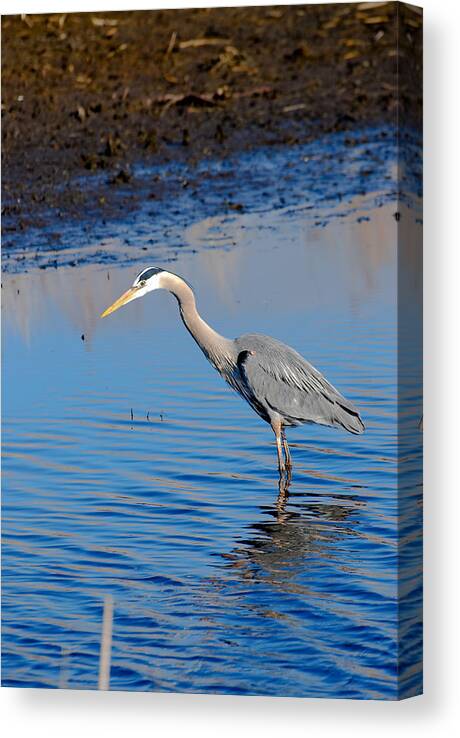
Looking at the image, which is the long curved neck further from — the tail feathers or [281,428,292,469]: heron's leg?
the tail feathers

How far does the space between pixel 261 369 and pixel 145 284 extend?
0.63 metres

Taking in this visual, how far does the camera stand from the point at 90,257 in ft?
28.0

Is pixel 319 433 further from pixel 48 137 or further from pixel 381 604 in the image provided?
pixel 48 137

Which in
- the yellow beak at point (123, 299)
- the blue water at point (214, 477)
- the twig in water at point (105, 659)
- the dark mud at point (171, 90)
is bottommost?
the twig in water at point (105, 659)

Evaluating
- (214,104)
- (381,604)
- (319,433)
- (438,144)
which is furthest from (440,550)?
(214,104)

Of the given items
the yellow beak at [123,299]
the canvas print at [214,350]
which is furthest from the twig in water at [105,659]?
the yellow beak at [123,299]

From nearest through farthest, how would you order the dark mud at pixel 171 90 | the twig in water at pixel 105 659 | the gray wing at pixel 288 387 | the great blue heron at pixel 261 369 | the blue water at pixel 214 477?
the blue water at pixel 214 477
the dark mud at pixel 171 90
the twig in water at pixel 105 659
the gray wing at pixel 288 387
the great blue heron at pixel 261 369

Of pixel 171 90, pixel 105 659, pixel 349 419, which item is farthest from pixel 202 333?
pixel 105 659

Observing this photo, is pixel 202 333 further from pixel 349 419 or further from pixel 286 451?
pixel 349 419

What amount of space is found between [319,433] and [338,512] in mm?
532

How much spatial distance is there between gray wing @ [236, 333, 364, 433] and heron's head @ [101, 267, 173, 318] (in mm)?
414

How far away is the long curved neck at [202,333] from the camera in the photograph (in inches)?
328

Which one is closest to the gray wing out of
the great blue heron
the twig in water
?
the great blue heron

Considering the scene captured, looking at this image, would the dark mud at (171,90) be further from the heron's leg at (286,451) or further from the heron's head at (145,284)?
the heron's leg at (286,451)
